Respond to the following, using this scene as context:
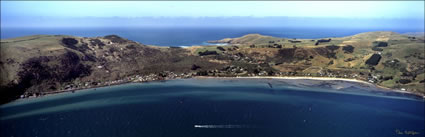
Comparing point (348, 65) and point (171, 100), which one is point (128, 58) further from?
point (348, 65)

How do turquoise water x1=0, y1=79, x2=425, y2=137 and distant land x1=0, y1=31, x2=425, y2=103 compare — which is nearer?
turquoise water x1=0, y1=79, x2=425, y2=137

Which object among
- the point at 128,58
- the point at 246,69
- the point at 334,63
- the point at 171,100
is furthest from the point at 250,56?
the point at 171,100

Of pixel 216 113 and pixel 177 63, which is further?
pixel 177 63

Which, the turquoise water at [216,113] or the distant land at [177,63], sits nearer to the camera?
the turquoise water at [216,113]

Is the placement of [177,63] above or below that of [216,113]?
above

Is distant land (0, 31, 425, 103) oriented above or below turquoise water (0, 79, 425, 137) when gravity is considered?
above
